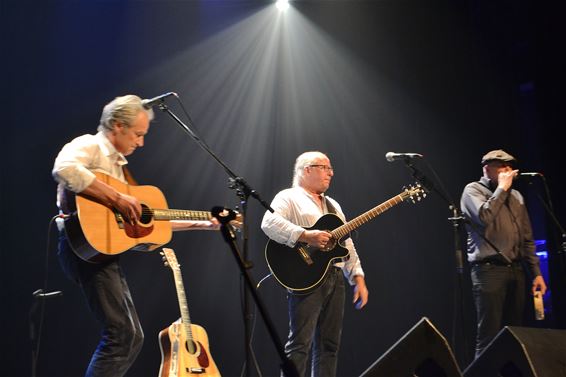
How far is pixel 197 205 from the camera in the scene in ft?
19.9

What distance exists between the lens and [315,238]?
166 inches

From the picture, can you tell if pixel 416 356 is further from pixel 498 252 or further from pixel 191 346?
pixel 498 252

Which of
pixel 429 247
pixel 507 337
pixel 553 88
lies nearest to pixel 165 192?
pixel 429 247

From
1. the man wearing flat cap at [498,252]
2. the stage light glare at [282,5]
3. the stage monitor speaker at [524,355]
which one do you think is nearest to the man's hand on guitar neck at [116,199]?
the stage monitor speaker at [524,355]

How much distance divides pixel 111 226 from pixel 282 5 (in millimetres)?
4157

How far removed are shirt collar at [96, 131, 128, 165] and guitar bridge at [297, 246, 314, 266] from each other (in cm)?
140

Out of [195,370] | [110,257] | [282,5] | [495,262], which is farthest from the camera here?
[282,5]

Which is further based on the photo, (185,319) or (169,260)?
(169,260)

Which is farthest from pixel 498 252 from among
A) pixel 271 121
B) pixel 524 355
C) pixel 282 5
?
pixel 282 5

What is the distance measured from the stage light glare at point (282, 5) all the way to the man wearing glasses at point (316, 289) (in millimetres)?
2674

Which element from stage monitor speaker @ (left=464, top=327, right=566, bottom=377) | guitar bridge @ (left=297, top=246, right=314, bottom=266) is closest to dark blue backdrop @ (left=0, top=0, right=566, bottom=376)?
guitar bridge @ (left=297, top=246, right=314, bottom=266)

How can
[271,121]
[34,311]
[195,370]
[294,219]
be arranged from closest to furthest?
[195,370], [294,219], [34,311], [271,121]

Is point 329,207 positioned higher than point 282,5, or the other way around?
Result: point 282,5

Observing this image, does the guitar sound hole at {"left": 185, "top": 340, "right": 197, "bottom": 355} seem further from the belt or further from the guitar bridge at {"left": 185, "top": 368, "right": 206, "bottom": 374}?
the belt
